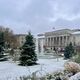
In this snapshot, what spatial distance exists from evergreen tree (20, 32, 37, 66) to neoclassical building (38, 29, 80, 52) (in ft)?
184

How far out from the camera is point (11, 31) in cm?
6531

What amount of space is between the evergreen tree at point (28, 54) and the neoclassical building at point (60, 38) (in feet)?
184

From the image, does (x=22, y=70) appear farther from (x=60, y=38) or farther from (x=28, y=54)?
(x=60, y=38)

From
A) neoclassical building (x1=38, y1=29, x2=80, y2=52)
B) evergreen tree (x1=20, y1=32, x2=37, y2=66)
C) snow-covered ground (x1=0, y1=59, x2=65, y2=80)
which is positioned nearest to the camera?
snow-covered ground (x1=0, y1=59, x2=65, y2=80)

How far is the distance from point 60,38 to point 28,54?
220 feet

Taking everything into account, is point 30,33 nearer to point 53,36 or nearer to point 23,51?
point 23,51

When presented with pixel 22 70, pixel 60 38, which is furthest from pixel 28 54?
Answer: pixel 60 38

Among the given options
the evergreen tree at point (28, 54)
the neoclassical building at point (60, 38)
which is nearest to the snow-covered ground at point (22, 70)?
the evergreen tree at point (28, 54)

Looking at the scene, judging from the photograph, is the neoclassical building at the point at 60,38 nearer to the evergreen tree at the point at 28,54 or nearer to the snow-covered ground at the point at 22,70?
the evergreen tree at the point at 28,54

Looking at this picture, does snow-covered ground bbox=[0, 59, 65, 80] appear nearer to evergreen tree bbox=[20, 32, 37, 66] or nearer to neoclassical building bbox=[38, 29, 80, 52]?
evergreen tree bbox=[20, 32, 37, 66]

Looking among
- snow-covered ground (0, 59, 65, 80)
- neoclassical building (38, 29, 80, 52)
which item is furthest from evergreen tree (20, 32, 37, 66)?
neoclassical building (38, 29, 80, 52)

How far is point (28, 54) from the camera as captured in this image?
847 inches

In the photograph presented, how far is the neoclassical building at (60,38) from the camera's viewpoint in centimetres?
8075

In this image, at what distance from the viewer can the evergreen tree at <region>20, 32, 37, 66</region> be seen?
20839 mm
